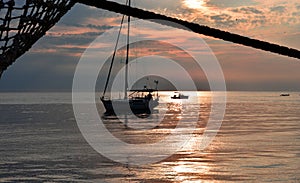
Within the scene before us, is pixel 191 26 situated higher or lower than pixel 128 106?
higher

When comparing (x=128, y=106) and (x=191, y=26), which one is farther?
(x=128, y=106)

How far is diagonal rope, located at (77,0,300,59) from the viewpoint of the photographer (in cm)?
243

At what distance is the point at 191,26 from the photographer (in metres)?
2.48

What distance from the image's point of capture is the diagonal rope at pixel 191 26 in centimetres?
243

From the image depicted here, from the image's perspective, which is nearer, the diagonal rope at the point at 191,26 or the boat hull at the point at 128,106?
the diagonal rope at the point at 191,26

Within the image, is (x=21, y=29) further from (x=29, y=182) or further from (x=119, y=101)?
(x=119, y=101)

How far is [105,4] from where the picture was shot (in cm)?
244

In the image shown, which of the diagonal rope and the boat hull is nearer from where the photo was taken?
the diagonal rope

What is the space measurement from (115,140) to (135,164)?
11.5 m

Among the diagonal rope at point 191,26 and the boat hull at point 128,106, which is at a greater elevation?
the diagonal rope at point 191,26

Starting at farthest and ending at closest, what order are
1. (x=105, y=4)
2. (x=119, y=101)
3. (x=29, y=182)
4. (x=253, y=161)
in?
(x=119, y=101)
(x=253, y=161)
(x=29, y=182)
(x=105, y=4)

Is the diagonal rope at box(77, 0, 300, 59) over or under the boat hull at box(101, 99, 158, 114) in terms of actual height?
over

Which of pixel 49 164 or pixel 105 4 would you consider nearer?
pixel 105 4

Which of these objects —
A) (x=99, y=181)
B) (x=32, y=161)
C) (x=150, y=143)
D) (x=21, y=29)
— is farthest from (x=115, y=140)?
(x=21, y=29)
